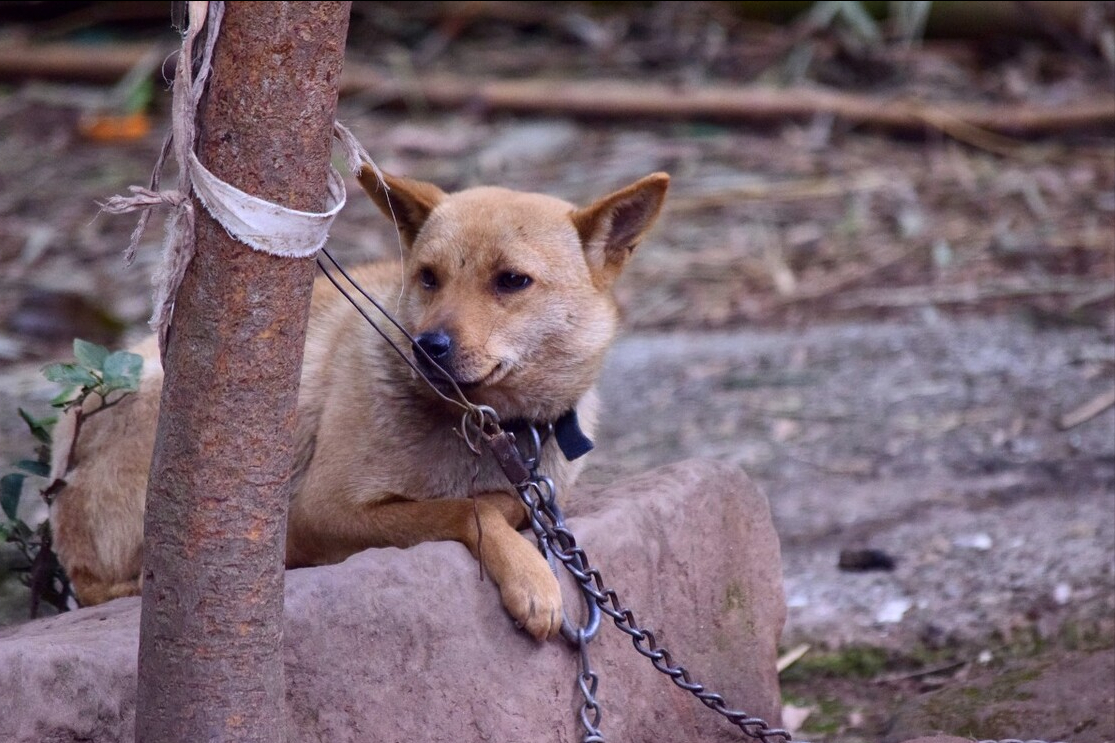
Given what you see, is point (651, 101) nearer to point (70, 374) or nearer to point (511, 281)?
point (511, 281)

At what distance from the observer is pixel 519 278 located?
4.00 meters

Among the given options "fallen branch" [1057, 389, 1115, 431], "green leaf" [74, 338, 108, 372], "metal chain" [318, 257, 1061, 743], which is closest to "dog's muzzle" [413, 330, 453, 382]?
"metal chain" [318, 257, 1061, 743]

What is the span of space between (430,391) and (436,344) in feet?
0.69

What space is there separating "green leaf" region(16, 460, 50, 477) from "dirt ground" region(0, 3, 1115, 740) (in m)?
0.59

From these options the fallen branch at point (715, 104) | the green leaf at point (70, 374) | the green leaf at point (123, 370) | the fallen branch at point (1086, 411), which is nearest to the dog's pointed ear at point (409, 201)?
the green leaf at point (123, 370)

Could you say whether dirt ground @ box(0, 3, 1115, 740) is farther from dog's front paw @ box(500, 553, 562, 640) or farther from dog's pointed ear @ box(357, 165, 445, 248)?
dog's front paw @ box(500, 553, 562, 640)

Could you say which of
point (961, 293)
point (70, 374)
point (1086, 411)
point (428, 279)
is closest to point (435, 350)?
point (428, 279)

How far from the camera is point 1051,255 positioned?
793cm

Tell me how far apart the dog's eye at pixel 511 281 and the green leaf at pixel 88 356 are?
3.81ft

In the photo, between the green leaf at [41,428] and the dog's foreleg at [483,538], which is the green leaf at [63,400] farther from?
the dog's foreleg at [483,538]

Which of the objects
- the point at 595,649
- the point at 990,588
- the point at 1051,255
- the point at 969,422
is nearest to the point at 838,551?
the point at 990,588

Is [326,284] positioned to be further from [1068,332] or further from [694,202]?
[694,202]

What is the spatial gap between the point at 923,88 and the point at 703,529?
7374mm

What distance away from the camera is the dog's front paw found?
3.14 metres
